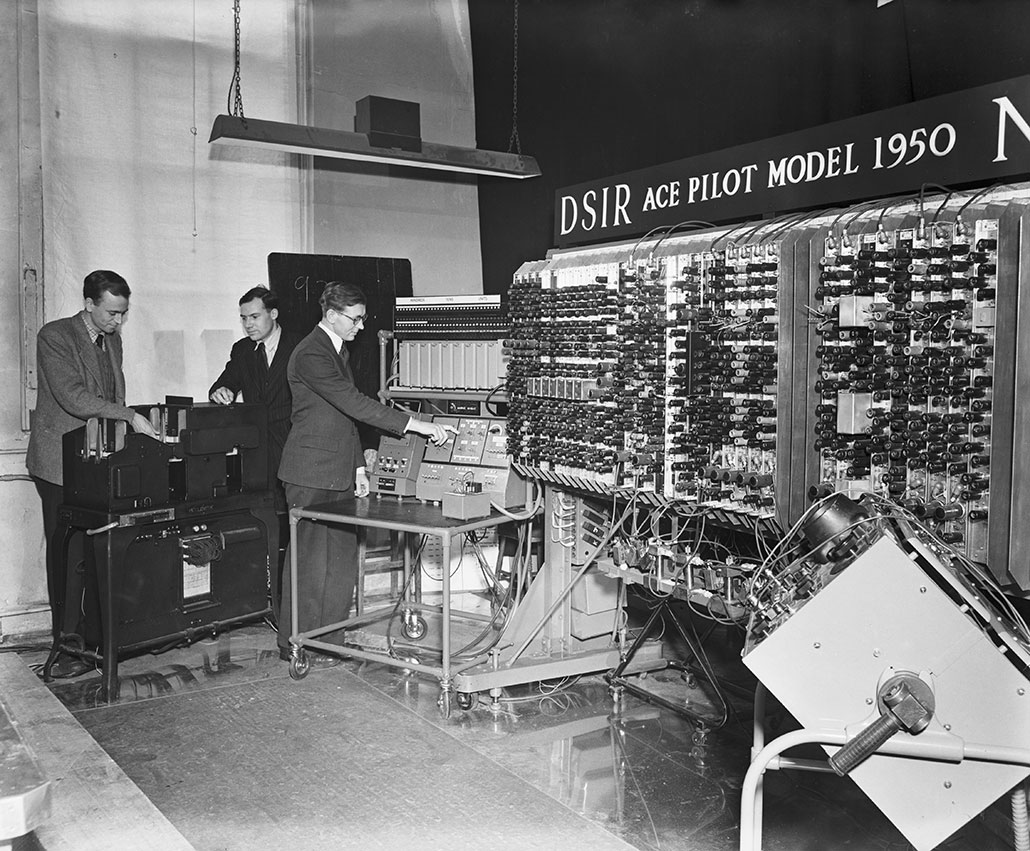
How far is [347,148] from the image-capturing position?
18.4ft

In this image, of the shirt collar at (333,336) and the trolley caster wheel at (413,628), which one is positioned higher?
the shirt collar at (333,336)

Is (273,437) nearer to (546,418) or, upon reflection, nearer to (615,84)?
(546,418)

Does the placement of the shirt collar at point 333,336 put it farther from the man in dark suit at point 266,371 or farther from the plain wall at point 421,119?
the plain wall at point 421,119

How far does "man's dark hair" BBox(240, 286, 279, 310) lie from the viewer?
18.5 feet

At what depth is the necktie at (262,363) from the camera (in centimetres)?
574

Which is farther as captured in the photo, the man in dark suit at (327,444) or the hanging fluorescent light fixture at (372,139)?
the hanging fluorescent light fixture at (372,139)

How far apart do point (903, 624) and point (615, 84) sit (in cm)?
432

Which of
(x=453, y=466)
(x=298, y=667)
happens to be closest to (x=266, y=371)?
(x=453, y=466)

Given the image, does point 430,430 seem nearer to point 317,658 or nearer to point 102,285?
point 317,658

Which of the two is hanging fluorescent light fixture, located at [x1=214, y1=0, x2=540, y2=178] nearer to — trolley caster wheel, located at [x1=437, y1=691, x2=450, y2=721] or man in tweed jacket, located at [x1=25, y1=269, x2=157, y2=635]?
man in tweed jacket, located at [x1=25, y1=269, x2=157, y2=635]

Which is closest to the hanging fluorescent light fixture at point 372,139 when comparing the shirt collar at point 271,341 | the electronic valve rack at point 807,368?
the shirt collar at point 271,341

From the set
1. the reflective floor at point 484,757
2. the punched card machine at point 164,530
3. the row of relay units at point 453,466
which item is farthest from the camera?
the row of relay units at point 453,466

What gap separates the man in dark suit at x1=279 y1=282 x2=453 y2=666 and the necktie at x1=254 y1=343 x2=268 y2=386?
69 cm

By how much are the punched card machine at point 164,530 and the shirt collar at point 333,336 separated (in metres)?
0.55
